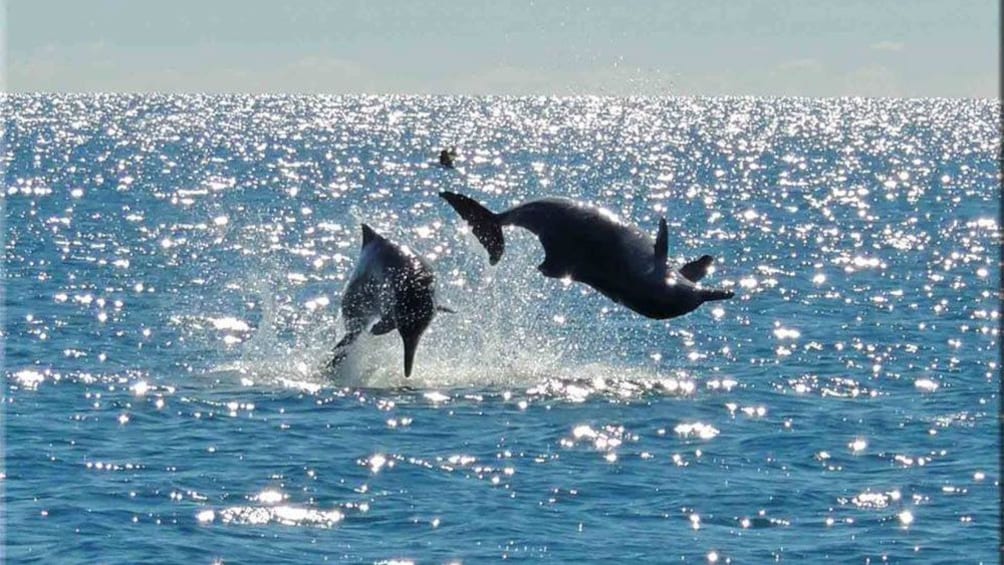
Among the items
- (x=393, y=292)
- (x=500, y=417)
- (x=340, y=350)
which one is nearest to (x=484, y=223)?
(x=393, y=292)

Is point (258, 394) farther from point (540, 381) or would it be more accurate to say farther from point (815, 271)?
point (815, 271)

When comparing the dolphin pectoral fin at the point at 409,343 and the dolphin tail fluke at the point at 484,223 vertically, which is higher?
the dolphin tail fluke at the point at 484,223

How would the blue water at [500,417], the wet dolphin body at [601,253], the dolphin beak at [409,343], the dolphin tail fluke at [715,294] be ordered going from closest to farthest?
the blue water at [500,417], the dolphin tail fluke at [715,294], the wet dolphin body at [601,253], the dolphin beak at [409,343]

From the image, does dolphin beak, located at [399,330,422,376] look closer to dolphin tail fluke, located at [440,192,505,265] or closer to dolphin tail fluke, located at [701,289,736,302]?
dolphin tail fluke, located at [440,192,505,265]

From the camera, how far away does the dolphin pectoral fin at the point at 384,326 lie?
33.4 m

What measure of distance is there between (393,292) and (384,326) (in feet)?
2.39

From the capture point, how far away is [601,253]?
102ft

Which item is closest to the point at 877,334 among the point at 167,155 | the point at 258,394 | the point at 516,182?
the point at 258,394

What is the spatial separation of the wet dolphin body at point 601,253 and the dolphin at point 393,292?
254cm

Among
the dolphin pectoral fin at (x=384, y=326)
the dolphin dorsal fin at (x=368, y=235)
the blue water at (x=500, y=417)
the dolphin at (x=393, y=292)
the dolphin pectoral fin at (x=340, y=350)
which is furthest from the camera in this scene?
the dolphin pectoral fin at (x=340, y=350)

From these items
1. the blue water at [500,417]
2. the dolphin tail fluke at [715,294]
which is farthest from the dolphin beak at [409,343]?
the dolphin tail fluke at [715,294]

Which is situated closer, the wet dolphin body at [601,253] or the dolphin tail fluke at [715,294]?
the dolphin tail fluke at [715,294]

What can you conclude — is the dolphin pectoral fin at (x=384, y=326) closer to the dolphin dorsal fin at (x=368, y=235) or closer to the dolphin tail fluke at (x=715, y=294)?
the dolphin dorsal fin at (x=368, y=235)

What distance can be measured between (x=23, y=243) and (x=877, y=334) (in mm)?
41903
